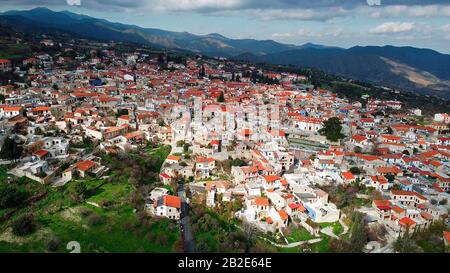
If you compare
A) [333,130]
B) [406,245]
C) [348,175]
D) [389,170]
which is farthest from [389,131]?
[406,245]

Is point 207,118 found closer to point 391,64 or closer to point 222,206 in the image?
point 222,206

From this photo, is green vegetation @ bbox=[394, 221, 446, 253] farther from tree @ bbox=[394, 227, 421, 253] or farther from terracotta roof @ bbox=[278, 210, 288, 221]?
terracotta roof @ bbox=[278, 210, 288, 221]

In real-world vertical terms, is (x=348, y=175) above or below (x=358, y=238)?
above

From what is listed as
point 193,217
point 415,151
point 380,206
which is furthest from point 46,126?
point 415,151

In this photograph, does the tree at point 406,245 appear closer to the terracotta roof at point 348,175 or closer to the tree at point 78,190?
the terracotta roof at point 348,175

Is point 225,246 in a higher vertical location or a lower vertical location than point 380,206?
lower

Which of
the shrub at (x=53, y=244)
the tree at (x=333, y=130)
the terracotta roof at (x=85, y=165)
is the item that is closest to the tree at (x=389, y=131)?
the tree at (x=333, y=130)

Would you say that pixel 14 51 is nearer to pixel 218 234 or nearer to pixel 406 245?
pixel 218 234
